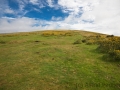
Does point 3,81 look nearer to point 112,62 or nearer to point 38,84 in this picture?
point 38,84

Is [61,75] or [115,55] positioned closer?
[61,75]

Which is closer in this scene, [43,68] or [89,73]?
[89,73]

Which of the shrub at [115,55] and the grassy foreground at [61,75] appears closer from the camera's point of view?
the grassy foreground at [61,75]

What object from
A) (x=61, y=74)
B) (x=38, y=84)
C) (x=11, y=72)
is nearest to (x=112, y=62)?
(x=61, y=74)

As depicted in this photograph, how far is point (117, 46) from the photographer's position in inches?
728

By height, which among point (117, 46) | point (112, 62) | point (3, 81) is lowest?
point (3, 81)

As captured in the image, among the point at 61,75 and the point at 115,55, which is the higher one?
the point at 115,55

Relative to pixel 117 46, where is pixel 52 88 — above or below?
below

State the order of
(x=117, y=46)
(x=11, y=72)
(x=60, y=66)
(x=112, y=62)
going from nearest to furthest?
1. (x=11, y=72)
2. (x=60, y=66)
3. (x=112, y=62)
4. (x=117, y=46)

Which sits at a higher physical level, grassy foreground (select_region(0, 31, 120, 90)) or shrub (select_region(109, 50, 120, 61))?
shrub (select_region(109, 50, 120, 61))

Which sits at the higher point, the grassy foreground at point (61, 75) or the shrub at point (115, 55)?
the shrub at point (115, 55)

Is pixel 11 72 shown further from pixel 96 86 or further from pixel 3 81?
pixel 96 86

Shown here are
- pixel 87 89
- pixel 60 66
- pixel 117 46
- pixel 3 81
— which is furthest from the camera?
pixel 117 46

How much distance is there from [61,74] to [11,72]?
5.12 m
